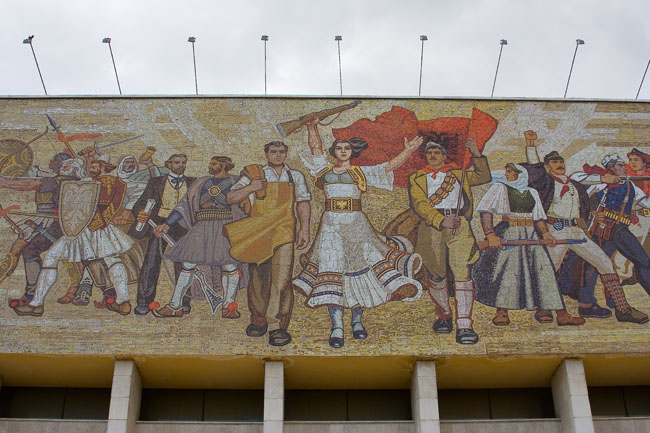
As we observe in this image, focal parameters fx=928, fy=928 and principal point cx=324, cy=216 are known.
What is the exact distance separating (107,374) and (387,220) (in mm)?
5294

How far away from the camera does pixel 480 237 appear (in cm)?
1558

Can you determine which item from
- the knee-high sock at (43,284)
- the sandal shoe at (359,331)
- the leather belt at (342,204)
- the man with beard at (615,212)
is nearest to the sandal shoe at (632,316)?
the man with beard at (615,212)

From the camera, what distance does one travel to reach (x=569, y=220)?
15797mm

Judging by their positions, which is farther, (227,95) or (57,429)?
(227,95)

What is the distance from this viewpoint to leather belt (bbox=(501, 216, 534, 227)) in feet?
51.5

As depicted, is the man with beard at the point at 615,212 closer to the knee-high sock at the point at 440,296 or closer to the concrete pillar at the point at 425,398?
the knee-high sock at the point at 440,296

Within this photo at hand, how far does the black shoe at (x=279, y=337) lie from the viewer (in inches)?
577

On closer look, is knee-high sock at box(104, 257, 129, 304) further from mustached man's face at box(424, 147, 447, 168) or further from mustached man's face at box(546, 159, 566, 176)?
mustached man's face at box(546, 159, 566, 176)

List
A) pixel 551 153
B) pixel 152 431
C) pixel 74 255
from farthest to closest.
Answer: pixel 551 153, pixel 74 255, pixel 152 431

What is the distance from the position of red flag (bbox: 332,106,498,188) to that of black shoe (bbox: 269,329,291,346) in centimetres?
340

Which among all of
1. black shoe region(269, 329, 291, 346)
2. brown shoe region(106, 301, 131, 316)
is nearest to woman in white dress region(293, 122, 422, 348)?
black shoe region(269, 329, 291, 346)

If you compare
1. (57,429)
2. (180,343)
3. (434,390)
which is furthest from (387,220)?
(57,429)

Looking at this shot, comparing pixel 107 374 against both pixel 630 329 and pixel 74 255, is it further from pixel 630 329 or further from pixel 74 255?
pixel 630 329

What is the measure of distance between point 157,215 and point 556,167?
6986mm
